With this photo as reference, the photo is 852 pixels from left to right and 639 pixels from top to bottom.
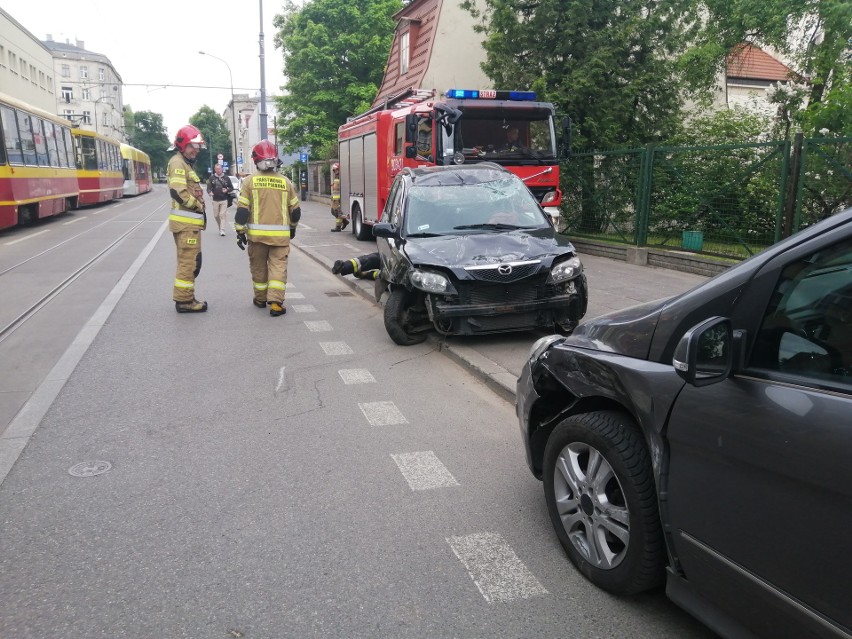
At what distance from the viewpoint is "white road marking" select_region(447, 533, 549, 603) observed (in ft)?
9.52

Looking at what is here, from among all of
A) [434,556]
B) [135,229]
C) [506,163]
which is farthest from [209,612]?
[135,229]

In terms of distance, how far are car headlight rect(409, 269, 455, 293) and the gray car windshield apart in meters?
0.91

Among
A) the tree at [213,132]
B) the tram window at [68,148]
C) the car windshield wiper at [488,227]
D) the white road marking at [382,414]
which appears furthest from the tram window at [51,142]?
the tree at [213,132]

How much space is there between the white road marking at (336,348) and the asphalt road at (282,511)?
24 centimetres

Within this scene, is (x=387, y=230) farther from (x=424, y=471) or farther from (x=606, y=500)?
(x=606, y=500)

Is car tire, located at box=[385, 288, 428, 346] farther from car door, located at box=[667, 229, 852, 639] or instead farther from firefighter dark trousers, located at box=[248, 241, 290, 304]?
car door, located at box=[667, 229, 852, 639]

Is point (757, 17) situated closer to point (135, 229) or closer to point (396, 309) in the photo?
point (396, 309)

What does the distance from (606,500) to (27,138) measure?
20362 mm

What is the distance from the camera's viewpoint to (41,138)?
20453mm

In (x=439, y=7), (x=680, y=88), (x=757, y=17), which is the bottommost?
(x=680, y=88)

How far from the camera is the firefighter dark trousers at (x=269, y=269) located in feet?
28.2

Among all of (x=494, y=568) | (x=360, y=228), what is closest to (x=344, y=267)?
(x=494, y=568)

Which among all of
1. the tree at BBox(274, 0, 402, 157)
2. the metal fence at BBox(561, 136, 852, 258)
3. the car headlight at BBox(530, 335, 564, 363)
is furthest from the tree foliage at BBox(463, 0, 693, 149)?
the tree at BBox(274, 0, 402, 157)

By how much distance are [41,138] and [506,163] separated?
1479cm
